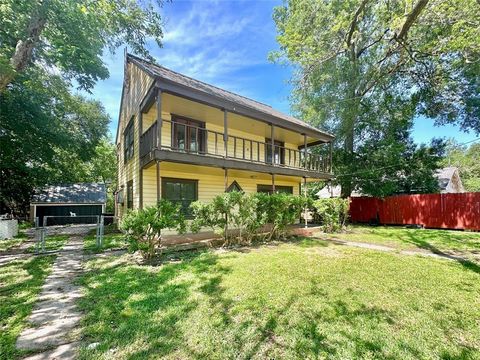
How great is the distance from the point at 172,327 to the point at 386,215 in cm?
1783

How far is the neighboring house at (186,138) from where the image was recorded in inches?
339

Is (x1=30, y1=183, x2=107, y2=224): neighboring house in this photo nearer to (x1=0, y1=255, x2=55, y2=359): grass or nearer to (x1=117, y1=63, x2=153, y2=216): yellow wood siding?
(x1=117, y1=63, x2=153, y2=216): yellow wood siding

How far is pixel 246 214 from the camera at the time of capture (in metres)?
8.56

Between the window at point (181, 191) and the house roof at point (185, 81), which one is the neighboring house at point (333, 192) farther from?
the window at point (181, 191)

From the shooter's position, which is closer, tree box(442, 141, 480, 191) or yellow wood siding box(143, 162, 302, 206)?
yellow wood siding box(143, 162, 302, 206)

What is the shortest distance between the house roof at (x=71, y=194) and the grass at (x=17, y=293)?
16040mm

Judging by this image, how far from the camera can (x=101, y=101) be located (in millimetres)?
27828

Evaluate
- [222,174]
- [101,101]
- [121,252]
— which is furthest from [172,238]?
[101,101]

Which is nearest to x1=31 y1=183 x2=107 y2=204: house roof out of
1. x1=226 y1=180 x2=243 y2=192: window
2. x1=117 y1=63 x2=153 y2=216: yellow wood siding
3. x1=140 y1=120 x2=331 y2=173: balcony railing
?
x1=117 y1=63 x2=153 y2=216: yellow wood siding

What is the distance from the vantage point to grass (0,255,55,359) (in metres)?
3.16

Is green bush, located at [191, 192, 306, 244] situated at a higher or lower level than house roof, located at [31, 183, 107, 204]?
lower

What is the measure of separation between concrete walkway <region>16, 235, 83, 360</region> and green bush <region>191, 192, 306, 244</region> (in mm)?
3631

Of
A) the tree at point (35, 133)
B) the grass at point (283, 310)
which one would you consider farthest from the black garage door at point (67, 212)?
the grass at point (283, 310)

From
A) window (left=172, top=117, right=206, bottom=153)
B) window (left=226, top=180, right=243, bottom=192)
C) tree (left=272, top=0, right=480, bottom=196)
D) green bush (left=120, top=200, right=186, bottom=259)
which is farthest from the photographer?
tree (left=272, top=0, right=480, bottom=196)
